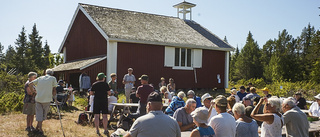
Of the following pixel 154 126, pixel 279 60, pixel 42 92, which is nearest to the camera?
pixel 154 126

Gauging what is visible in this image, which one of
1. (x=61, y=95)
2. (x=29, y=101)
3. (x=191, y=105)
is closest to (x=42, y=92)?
(x=29, y=101)

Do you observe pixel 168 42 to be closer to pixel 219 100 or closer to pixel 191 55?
pixel 191 55

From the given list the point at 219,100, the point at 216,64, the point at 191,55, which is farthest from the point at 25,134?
the point at 216,64

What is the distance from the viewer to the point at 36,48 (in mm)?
48156

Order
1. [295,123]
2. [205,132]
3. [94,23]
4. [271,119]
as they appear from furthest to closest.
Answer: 1. [94,23]
2. [295,123]
3. [271,119]
4. [205,132]

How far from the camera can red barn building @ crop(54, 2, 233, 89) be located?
17547 millimetres

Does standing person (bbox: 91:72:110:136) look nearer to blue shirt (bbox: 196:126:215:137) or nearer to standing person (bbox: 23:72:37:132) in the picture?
standing person (bbox: 23:72:37:132)

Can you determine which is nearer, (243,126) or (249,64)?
(243,126)

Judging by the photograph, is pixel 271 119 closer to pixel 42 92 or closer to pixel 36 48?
pixel 42 92

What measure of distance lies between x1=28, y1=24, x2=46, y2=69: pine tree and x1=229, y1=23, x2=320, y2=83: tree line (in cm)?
2994

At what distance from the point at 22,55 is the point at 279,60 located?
130 ft

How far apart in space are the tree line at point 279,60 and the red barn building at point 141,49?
54.7 ft

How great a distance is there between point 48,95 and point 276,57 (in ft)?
111

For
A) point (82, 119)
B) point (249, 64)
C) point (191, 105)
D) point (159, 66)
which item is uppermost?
point (249, 64)
